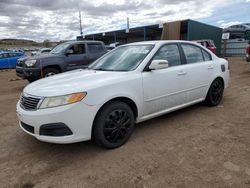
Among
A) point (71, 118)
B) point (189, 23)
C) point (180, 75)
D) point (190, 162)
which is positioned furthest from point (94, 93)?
point (189, 23)

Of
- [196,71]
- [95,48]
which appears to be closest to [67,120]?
[196,71]

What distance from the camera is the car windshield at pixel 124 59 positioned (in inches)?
168

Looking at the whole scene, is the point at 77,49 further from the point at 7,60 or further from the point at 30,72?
the point at 7,60

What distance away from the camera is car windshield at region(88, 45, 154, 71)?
168 inches

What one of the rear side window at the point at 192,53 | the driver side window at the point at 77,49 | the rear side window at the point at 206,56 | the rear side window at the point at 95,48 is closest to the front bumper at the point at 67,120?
the rear side window at the point at 192,53

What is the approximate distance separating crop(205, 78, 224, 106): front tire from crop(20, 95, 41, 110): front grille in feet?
12.2

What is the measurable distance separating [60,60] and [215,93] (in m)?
5.88

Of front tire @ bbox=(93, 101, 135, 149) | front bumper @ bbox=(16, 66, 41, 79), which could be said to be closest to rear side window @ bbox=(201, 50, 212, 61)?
front tire @ bbox=(93, 101, 135, 149)

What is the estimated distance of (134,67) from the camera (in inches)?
163

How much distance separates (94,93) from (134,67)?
1022mm

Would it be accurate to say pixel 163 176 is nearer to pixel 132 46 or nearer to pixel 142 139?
pixel 142 139

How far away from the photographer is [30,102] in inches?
138

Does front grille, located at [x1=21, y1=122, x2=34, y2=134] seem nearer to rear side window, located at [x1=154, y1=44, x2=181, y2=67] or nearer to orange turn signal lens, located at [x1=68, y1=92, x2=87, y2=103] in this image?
orange turn signal lens, located at [x1=68, y1=92, x2=87, y2=103]

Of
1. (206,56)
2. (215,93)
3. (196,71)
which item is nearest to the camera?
(196,71)
